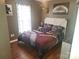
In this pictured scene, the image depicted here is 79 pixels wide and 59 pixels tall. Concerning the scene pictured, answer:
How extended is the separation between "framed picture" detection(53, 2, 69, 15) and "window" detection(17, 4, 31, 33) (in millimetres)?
1641

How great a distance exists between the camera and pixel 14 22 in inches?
168

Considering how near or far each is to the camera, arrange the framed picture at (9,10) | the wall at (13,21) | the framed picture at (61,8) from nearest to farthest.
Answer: the framed picture at (9,10)
the wall at (13,21)
the framed picture at (61,8)

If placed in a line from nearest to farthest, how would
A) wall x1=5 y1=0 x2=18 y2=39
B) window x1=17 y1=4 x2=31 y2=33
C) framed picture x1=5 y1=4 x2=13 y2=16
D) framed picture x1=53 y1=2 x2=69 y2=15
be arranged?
framed picture x1=5 y1=4 x2=13 y2=16 < wall x1=5 y1=0 x2=18 y2=39 < framed picture x1=53 y1=2 x2=69 y2=15 < window x1=17 y1=4 x2=31 y2=33

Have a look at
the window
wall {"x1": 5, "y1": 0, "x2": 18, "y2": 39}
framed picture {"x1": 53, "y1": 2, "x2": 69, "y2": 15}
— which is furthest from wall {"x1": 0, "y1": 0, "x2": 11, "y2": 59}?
framed picture {"x1": 53, "y1": 2, "x2": 69, "y2": 15}

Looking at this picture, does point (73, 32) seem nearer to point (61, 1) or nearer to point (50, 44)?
point (50, 44)

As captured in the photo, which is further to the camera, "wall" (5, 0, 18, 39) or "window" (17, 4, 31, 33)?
"window" (17, 4, 31, 33)

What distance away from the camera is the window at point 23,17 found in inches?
182

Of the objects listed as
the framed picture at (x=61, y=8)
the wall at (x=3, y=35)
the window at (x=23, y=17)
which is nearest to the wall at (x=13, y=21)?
the window at (x=23, y=17)

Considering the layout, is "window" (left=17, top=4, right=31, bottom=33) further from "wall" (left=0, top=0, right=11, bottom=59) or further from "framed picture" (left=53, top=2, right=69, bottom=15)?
"wall" (left=0, top=0, right=11, bottom=59)

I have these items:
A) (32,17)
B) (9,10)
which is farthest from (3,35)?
(32,17)

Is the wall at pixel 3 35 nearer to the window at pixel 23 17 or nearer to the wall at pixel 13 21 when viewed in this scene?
the wall at pixel 13 21

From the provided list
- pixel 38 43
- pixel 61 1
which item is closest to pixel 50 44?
pixel 38 43

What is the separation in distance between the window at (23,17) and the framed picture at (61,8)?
1.64m

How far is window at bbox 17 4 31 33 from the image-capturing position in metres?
4.62
